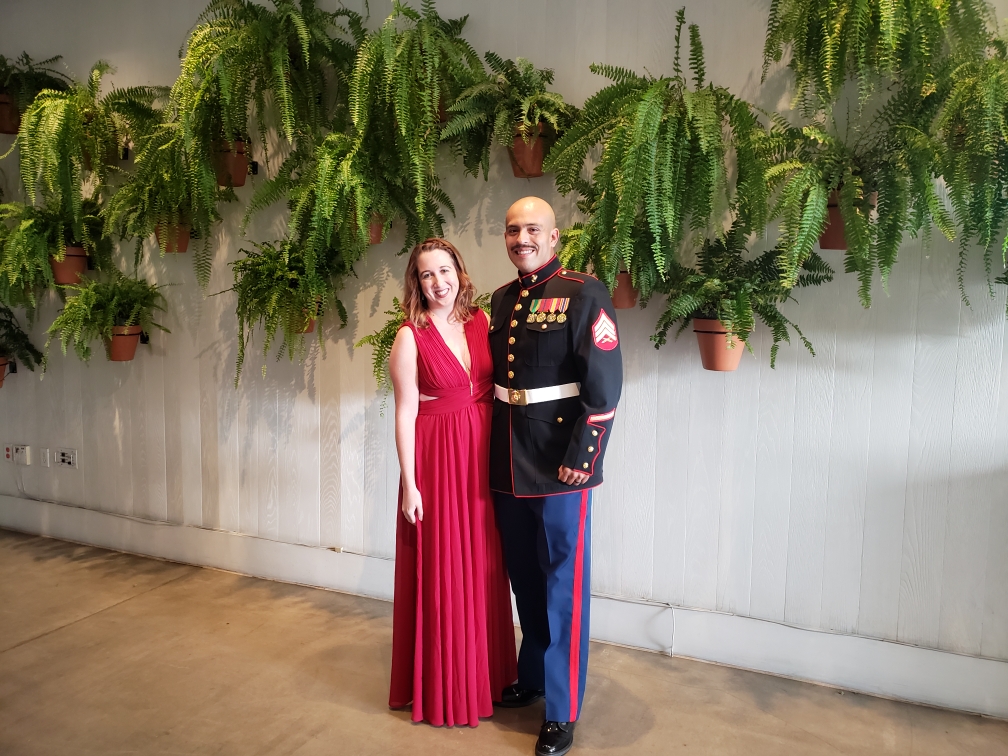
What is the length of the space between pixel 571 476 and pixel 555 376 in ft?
0.86

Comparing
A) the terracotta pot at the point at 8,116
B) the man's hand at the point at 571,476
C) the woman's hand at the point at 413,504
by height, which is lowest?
the woman's hand at the point at 413,504

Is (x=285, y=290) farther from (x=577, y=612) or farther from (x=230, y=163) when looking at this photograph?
(x=577, y=612)

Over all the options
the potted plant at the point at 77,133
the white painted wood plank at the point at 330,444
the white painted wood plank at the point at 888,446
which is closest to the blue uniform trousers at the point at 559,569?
the white painted wood plank at the point at 888,446

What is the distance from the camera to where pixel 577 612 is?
2066 millimetres

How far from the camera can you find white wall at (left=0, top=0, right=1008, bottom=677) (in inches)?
88.4

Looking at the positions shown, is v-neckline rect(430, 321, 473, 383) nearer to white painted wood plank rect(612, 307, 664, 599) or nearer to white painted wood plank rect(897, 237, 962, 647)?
white painted wood plank rect(612, 307, 664, 599)

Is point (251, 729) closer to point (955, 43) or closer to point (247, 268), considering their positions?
point (247, 268)

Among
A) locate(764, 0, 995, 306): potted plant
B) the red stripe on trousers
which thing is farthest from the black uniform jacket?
locate(764, 0, 995, 306): potted plant

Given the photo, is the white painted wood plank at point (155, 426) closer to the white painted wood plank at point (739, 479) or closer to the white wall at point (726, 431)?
the white wall at point (726, 431)

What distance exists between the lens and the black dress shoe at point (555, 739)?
200 centimetres

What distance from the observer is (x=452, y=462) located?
212cm

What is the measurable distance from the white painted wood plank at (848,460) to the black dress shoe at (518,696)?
925 millimetres

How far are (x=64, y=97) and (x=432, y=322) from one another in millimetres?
2122

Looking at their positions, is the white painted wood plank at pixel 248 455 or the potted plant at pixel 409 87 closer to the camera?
the potted plant at pixel 409 87
